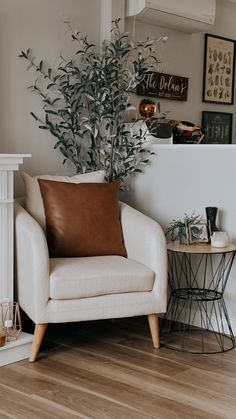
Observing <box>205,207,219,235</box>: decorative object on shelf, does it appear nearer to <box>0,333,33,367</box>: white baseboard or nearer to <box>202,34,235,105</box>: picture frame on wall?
<box>0,333,33,367</box>: white baseboard

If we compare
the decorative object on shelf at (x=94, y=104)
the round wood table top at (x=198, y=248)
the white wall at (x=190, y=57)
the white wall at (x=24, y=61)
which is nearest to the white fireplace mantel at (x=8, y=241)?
the white wall at (x=24, y=61)

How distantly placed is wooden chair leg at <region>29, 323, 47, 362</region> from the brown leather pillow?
0.47 metres

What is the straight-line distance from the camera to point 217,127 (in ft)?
18.0

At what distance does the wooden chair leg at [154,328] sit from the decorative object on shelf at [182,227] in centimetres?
50

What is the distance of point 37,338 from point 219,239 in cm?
115

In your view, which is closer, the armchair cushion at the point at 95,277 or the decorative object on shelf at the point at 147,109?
the armchair cushion at the point at 95,277

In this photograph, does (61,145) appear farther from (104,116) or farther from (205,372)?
(205,372)

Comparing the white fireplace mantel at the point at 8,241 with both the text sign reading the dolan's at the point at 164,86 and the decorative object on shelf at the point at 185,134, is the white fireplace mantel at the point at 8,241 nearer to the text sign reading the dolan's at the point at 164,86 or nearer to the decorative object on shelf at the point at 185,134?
the decorative object on shelf at the point at 185,134

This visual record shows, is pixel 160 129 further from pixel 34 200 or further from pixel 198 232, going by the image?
pixel 34 200

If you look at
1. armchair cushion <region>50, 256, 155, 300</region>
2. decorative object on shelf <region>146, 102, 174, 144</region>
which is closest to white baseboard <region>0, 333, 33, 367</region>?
armchair cushion <region>50, 256, 155, 300</region>

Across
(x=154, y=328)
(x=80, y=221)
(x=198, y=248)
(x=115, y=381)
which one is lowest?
(x=115, y=381)

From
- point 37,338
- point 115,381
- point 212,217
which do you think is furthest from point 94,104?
point 115,381

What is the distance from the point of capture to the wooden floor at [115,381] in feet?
8.69

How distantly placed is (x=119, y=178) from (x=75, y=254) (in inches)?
31.6
